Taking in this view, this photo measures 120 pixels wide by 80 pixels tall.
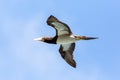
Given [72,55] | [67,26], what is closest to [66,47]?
[72,55]

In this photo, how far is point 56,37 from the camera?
5447cm

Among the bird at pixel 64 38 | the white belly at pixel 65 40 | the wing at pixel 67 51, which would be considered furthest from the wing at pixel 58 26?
the wing at pixel 67 51

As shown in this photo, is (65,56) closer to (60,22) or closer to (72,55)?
(72,55)

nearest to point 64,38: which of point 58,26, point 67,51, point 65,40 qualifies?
point 65,40

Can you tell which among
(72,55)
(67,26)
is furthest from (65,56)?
(67,26)

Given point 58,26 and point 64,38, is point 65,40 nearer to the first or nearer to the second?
point 64,38

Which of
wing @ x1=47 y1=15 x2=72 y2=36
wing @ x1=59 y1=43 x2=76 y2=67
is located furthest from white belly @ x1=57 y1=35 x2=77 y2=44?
wing @ x1=59 y1=43 x2=76 y2=67

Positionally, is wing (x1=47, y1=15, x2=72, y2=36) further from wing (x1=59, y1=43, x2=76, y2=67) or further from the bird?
wing (x1=59, y1=43, x2=76, y2=67)

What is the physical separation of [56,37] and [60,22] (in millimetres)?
1932

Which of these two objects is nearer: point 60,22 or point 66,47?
point 60,22

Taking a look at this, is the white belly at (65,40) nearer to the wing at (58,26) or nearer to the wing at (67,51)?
the wing at (58,26)

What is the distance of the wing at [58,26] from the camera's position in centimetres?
5259

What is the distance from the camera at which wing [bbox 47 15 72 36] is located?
52.6m

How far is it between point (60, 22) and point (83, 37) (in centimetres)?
178
